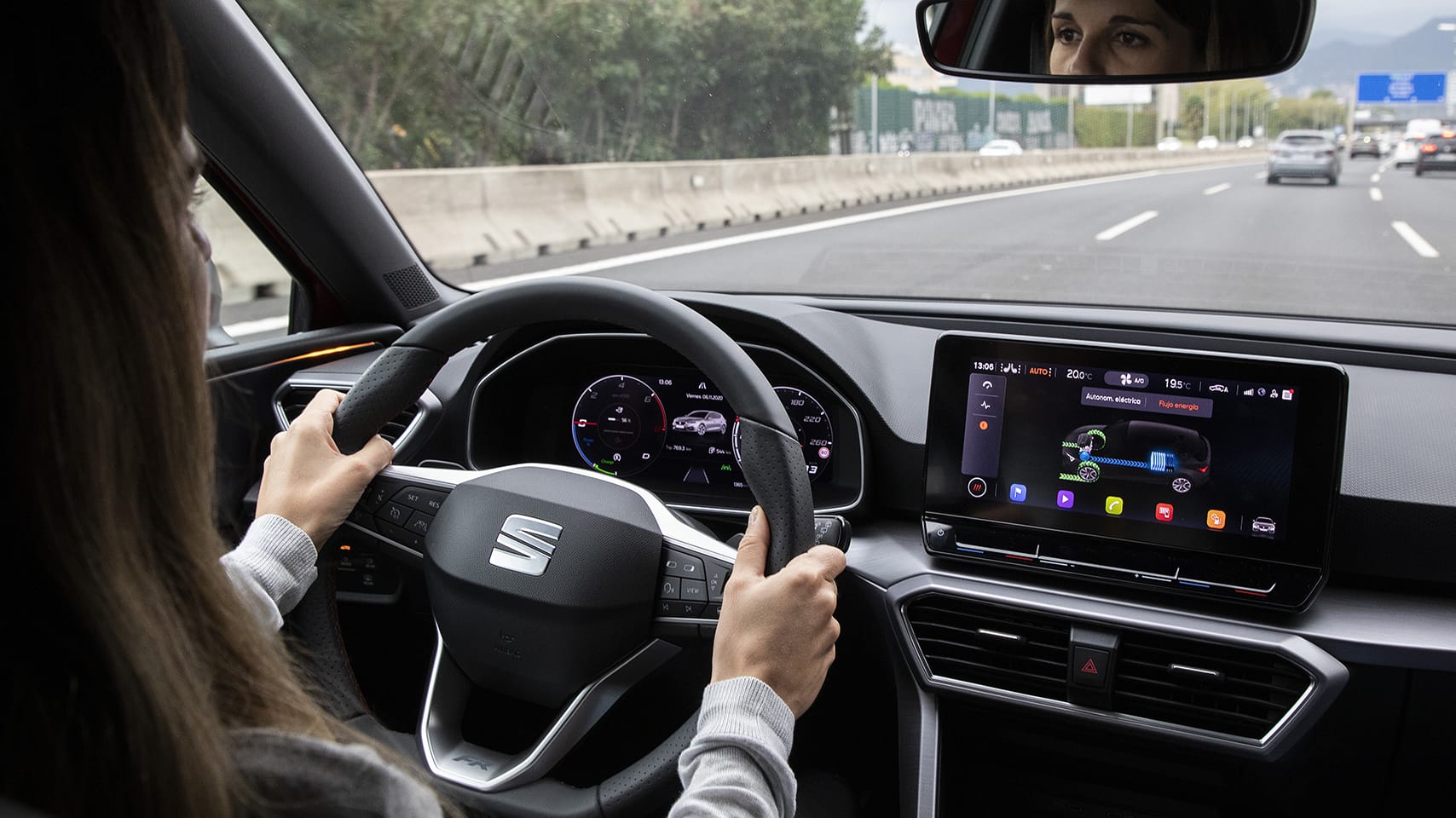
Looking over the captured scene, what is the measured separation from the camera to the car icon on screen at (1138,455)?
7.98 feet

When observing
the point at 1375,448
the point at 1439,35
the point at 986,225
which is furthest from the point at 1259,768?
the point at 986,225

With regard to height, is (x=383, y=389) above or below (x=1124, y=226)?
below

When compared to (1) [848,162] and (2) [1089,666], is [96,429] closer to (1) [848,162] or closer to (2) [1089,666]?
→ (2) [1089,666]

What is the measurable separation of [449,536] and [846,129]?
8.15 feet

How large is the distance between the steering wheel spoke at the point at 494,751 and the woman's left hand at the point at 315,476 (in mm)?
462

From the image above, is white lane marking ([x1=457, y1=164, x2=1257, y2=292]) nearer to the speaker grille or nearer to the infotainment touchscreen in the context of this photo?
the speaker grille

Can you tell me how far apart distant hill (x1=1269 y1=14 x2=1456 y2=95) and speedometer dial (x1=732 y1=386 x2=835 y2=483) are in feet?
4.55

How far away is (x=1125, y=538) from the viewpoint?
250 centimetres

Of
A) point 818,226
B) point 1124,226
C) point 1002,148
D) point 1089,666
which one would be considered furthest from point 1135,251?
point 1089,666

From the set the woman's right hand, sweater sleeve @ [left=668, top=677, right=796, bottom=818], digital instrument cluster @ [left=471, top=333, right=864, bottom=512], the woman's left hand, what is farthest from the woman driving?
digital instrument cluster @ [left=471, top=333, right=864, bottom=512]

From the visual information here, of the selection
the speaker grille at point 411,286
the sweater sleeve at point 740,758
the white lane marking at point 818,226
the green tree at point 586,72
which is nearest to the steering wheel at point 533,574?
the sweater sleeve at point 740,758

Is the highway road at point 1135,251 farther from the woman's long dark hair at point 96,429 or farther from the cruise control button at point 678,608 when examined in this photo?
the woman's long dark hair at point 96,429

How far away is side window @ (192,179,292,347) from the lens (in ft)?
10.3

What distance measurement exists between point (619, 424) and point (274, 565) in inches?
55.9
